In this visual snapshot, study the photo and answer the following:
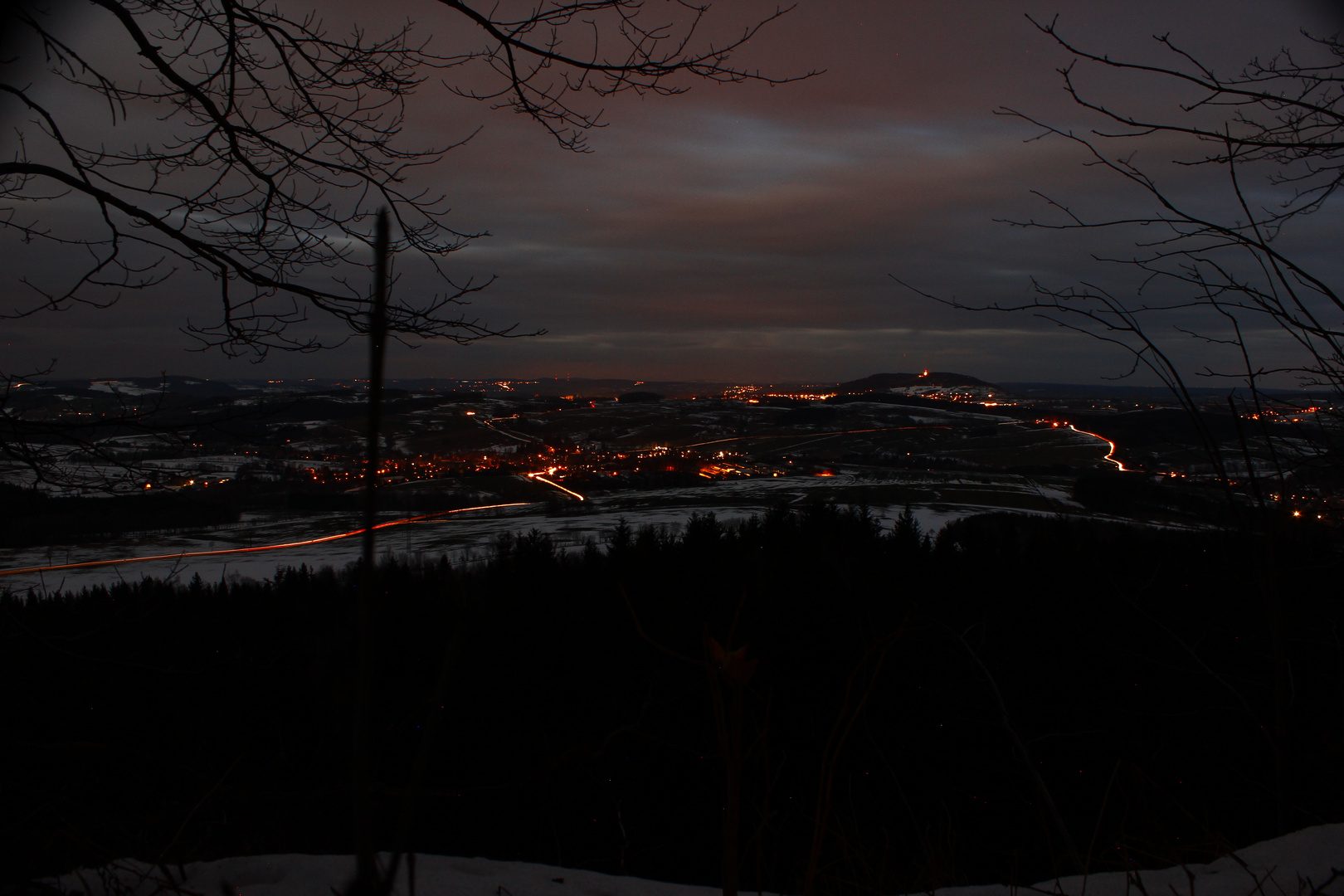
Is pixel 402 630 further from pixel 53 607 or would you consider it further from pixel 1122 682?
pixel 1122 682

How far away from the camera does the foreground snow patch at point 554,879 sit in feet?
6.74

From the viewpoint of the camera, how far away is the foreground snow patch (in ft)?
6.74

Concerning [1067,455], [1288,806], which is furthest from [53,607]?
[1067,455]

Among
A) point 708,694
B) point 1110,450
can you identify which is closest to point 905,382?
point 1110,450

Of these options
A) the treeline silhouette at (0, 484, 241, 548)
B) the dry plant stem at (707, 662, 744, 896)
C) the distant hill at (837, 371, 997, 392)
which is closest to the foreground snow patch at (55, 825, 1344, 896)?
the dry plant stem at (707, 662, 744, 896)

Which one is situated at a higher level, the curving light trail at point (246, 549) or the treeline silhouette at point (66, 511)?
the treeline silhouette at point (66, 511)

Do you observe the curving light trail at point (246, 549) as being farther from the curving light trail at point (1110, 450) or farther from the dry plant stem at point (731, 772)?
the curving light trail at point (1110, 450)

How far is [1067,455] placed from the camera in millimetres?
54000

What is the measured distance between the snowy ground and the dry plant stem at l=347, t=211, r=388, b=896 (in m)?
12.9

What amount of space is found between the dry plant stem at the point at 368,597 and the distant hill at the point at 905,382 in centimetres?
14077

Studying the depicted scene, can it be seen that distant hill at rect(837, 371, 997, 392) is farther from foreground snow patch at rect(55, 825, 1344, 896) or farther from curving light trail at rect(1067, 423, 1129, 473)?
foreground snow patch at rect(55, 825, 1344, 896)

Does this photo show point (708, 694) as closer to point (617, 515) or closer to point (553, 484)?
point (617, 515)

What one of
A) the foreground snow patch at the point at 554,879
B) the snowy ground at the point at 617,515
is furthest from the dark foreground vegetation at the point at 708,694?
the foreground snow patch at the point at 554,879

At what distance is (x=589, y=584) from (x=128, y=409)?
18721mm
